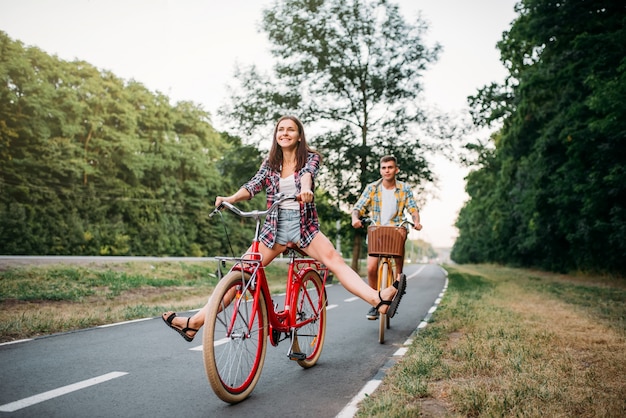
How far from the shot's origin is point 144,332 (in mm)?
6352


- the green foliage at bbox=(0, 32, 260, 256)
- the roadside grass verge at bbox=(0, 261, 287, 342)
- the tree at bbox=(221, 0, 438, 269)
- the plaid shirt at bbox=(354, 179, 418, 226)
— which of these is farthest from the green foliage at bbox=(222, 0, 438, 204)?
the plaid shirt at bbox=(354, 179, 418, 226)

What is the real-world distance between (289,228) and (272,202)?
0.83 feet

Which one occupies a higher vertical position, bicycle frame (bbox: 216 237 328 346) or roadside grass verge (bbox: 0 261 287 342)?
bicycle frame (bbox: 216 237 328 346)

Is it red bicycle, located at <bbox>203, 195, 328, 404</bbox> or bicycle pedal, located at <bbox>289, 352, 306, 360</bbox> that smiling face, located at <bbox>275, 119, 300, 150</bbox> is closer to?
red bicycle, located at <bbox>203, 195, 328, 404</bbox>

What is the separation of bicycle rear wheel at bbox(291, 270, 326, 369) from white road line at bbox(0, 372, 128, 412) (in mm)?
1520

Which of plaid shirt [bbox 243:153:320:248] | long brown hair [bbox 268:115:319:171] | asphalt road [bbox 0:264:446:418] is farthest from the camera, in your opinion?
long brown hair [bbox 268:115:319:171]

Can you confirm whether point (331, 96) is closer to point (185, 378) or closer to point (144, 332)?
point (144, 332)

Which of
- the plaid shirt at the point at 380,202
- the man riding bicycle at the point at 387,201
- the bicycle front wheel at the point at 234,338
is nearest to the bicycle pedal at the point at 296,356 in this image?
the bicycle front wheel at the point at 234,338

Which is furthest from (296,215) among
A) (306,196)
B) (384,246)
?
(384,246)

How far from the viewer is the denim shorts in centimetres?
398

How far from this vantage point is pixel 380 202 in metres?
6.83

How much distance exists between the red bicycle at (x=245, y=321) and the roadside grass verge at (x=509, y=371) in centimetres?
85

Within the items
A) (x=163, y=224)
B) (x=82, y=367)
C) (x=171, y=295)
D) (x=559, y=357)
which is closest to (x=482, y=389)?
(x=559, y=357)

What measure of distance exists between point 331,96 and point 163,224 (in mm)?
19216
